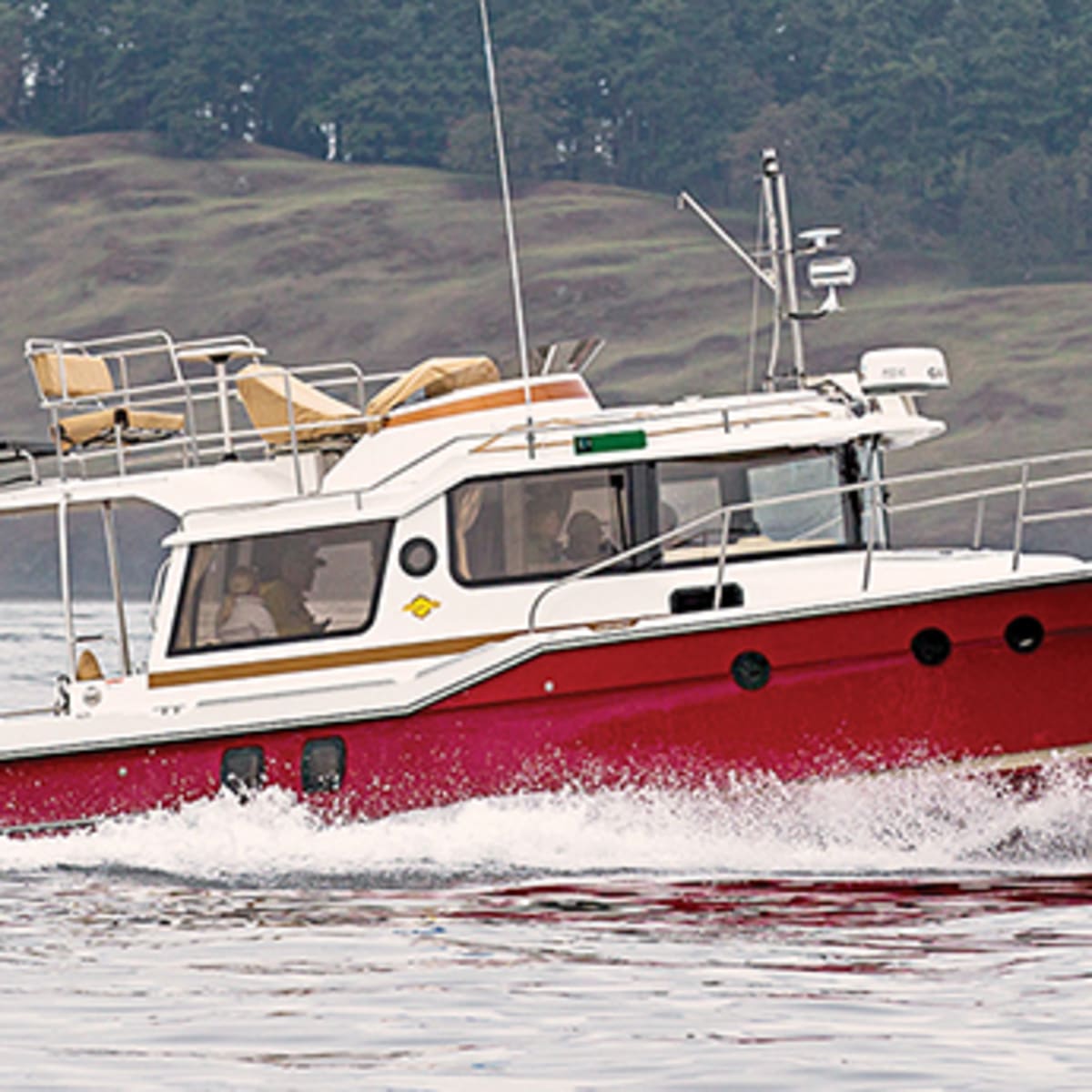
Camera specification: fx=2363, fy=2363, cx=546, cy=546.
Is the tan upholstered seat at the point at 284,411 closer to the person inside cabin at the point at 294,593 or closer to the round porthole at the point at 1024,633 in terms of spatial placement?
the person inside cabin at the point at 294,593

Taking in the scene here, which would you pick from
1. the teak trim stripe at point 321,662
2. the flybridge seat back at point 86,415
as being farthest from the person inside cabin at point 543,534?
the flybridge seat back at point 86,415

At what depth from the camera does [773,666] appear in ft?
40.8

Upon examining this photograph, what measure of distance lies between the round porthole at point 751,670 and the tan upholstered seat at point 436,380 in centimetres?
258

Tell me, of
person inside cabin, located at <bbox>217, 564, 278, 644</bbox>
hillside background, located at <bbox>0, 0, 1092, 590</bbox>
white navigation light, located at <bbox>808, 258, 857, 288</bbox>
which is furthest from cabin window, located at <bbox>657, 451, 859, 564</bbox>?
hillside background, located at <bbox>0, 0, 1092, 590</bbox>

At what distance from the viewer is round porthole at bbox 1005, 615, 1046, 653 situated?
40.2ft

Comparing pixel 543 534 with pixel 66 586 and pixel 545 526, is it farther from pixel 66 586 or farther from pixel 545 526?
pixel 66 586

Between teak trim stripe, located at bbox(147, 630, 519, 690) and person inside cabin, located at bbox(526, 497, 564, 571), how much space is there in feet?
1.38

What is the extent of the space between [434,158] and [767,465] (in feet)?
352

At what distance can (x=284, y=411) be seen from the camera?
1398cm

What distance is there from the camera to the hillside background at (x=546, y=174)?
95.6 m

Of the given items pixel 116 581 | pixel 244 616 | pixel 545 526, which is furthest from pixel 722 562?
pixel 116 581

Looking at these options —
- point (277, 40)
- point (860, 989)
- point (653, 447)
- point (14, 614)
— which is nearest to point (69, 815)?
point (653, 447)

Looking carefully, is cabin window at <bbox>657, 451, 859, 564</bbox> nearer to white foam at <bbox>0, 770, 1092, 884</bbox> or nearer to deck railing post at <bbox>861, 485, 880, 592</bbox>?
deck railing post at <bbox>861, 485, 880, 592</bbox>

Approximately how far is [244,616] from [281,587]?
0.27 meters
